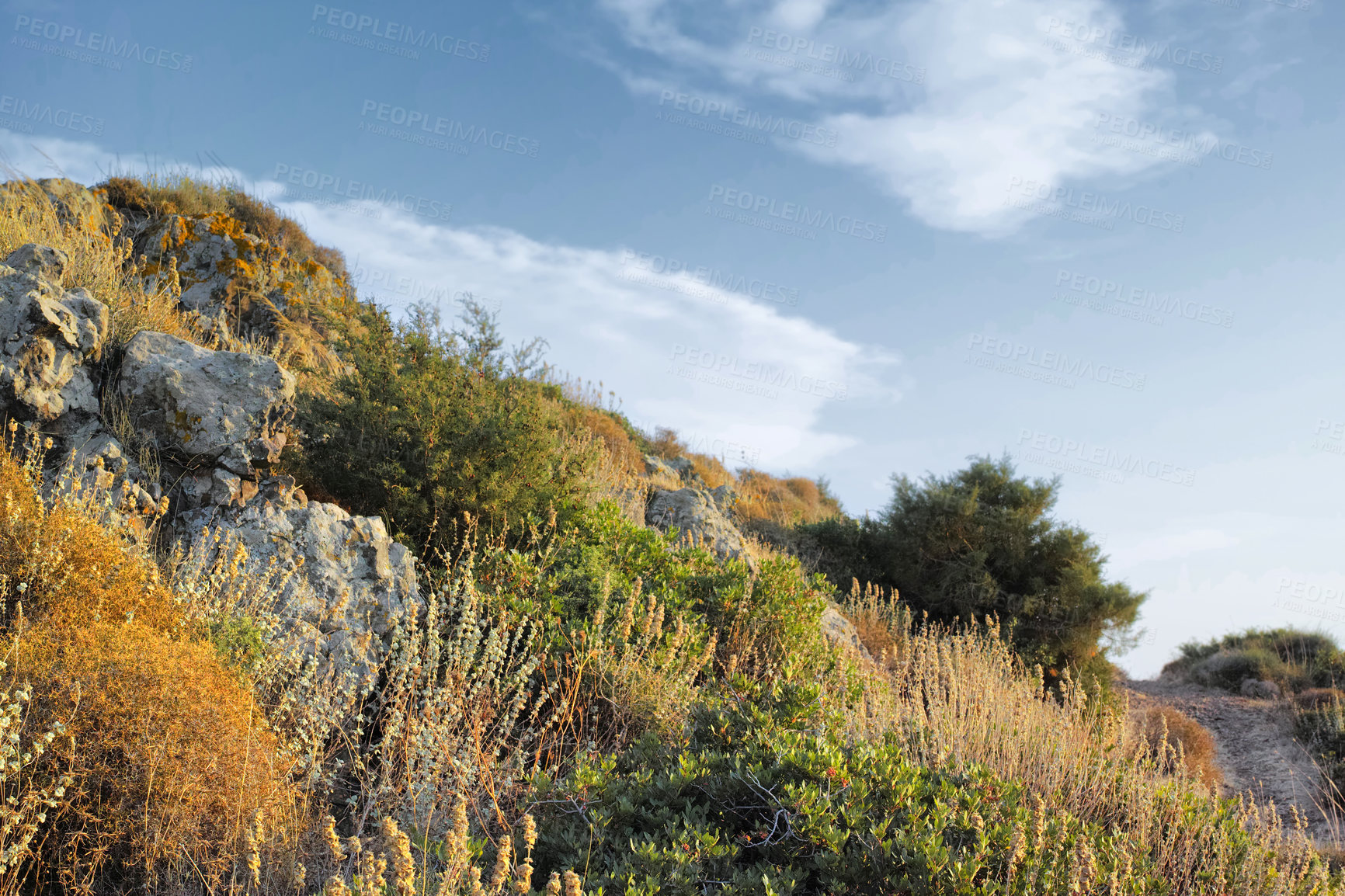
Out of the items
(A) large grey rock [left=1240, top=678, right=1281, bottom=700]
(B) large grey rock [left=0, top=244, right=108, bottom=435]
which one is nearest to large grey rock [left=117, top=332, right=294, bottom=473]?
(B) large grey rock [left=0, top=244, right=108, bottom=435]

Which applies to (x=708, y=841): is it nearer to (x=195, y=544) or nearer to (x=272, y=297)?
(x=195, y=544)

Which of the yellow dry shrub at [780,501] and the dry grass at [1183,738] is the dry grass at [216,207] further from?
the dry grass at [1183,738]

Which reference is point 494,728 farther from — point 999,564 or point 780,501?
point 780,501

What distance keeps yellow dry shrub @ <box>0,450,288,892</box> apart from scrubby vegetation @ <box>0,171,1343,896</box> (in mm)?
14

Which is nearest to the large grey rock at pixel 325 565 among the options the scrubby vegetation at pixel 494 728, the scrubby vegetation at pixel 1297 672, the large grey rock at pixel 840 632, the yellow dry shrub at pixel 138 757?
the scrubby vegetation at pixel 494 728

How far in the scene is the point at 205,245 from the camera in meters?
10.6

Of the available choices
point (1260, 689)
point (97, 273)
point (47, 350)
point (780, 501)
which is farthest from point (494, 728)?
point (1260, 689)

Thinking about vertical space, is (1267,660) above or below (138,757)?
above

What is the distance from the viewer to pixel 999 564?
40.9 ft

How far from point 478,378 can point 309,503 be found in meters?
2.26

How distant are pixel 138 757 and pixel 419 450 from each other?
10.5 ft

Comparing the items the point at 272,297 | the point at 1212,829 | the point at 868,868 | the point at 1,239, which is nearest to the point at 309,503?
the point at 868,868

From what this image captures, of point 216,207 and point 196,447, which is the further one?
point 216,207

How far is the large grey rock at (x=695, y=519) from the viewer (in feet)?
31.6
